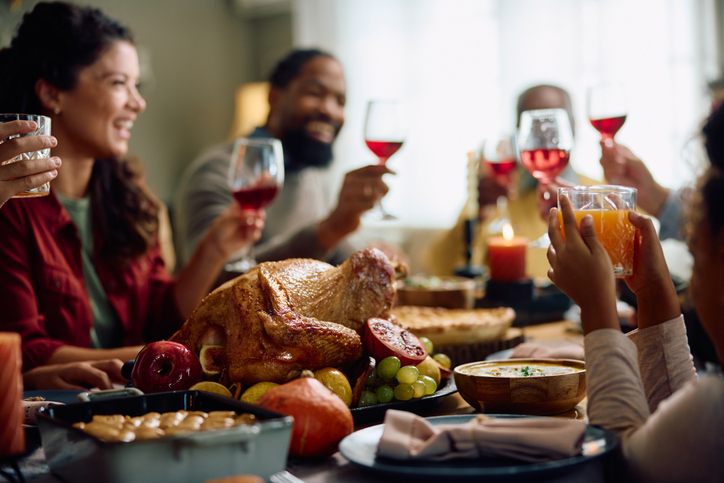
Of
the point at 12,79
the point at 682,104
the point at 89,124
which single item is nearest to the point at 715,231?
the point at 89,124

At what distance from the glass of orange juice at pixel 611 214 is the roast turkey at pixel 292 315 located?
1.10 ft

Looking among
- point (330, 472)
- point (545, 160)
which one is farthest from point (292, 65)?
point (330, 472)

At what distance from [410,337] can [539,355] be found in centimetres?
28

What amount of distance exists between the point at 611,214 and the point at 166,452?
70cm

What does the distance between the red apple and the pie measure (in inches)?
18.8

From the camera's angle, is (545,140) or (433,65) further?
(433,65)

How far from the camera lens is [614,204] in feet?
3.25

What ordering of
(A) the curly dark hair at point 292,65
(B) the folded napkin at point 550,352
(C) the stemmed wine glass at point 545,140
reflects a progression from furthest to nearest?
(A) the curly dark hair at point 292,65 < (C) the stemmed wine glass at point 545,140 < (B) the folded napkin at point 550,352

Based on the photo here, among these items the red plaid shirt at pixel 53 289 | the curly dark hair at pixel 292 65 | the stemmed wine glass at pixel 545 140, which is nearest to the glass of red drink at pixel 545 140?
the stemmed wine glass at pixel 545 140

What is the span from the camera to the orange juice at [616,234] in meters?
0.99

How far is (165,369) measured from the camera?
3.38 feet

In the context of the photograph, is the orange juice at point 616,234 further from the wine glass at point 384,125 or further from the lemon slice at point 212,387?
the wine glass at point 384,125

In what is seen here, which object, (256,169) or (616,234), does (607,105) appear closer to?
(616,234)

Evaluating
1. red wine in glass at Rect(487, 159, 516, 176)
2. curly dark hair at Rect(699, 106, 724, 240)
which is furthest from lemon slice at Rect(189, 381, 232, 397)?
red wine in glass at Rect(487, 159, 516, 176)
